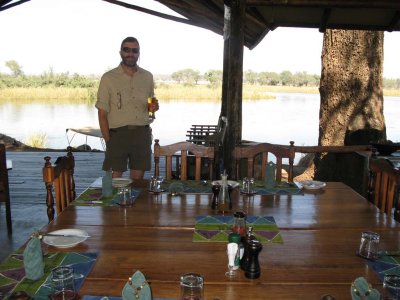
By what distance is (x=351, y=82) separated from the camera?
17.0 feet

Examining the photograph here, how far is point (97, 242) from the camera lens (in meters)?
1.47

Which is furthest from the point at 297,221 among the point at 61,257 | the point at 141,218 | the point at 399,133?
the point at 399,133

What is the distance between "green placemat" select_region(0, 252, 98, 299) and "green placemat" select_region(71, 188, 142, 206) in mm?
586

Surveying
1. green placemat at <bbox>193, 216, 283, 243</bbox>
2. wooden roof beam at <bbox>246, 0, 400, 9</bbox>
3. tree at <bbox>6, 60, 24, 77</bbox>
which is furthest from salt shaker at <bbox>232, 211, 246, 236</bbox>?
tree at <bbox>6, 60, 24, 77</bbox>

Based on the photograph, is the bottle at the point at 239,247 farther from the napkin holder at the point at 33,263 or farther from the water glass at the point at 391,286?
the napkin holder at the point at 33,263

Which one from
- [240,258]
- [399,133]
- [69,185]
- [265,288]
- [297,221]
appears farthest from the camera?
[399,133]

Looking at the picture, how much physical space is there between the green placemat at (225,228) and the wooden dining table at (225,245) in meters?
0.03

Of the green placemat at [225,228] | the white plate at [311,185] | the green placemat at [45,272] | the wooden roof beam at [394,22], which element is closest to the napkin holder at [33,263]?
the green placemat at [45,272]

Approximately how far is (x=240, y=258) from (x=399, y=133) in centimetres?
1140

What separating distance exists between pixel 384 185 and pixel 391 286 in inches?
46.7

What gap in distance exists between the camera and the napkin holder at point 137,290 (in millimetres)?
980

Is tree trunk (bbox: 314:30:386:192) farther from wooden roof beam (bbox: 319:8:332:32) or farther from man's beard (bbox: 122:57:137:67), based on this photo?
man's beard (bbox: 122:57:137:67)

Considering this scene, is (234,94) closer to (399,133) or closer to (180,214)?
(180,214)

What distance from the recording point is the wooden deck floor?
10.6 feet
